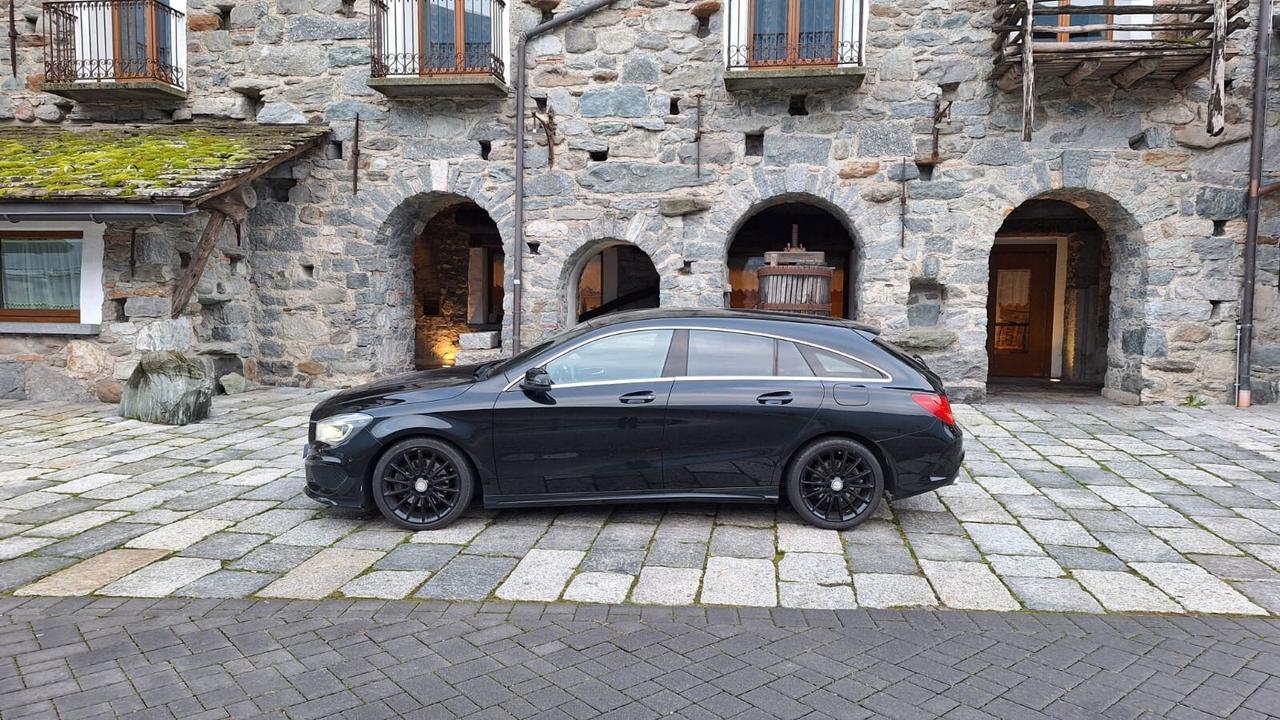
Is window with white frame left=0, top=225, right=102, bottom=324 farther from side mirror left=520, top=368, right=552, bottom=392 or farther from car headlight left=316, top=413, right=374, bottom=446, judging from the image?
side mirror left=520, top=368, right=552, bottom=392

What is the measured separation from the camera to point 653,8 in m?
9.88

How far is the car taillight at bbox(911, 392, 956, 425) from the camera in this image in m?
4.86

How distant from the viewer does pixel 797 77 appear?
9.16 metres

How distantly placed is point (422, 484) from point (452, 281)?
10.3 meters

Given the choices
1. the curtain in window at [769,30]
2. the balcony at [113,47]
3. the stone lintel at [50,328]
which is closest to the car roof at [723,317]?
the curtain in window at [769,30]

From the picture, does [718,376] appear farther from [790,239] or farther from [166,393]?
[790,239]

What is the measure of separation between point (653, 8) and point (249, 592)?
8420mm

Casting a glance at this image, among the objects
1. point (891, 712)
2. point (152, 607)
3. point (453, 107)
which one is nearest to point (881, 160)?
point (453, 107)

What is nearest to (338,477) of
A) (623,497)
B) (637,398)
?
(623,497)

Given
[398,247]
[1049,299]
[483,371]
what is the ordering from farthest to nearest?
[1049,299] < [398,247] < [483,371]

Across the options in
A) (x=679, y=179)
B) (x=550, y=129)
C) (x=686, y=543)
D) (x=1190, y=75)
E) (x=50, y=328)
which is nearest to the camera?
(x=686, y=543)

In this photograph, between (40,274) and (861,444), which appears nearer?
(861,444)

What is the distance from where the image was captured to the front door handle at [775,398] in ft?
15.8

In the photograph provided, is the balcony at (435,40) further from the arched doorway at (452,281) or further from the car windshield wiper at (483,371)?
the car windshield wiper at (483,371)
